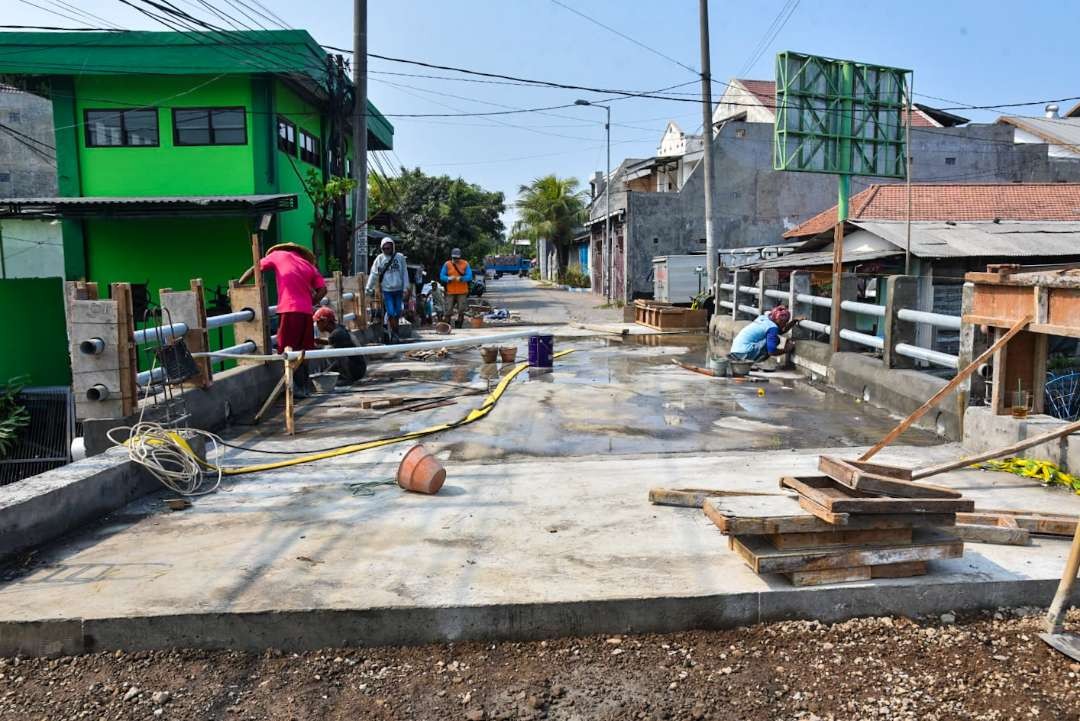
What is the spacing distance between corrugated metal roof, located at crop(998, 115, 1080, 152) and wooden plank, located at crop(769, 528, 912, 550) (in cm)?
3926

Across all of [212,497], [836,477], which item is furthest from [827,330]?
[212,497]

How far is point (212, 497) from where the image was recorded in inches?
215

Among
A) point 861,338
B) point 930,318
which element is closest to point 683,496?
point 930,318

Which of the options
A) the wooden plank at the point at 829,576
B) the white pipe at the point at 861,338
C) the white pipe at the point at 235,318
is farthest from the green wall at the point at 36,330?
the wooden plank at the point at 829,576

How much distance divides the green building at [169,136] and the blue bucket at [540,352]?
10.1m

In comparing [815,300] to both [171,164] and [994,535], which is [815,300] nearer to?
[994,535]

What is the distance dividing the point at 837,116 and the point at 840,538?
21250 millimetres

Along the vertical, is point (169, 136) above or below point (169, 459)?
above

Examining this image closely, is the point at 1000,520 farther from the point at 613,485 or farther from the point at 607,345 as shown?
the point at 607,345

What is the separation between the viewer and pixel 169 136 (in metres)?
19.6

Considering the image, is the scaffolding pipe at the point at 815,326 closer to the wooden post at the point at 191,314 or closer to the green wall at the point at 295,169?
the wooden post at the point at 191,314

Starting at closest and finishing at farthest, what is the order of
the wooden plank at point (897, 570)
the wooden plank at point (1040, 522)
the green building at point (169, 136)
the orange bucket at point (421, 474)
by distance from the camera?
1. the wooden plank at point (897, 570)
2. the wooden plank at point (1040, 522)
3. the orange bucket at point (421, 474)
4. the green building at point (169, 136)

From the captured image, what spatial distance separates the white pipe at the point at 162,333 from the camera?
272 inches

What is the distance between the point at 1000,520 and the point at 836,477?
1.18 m
